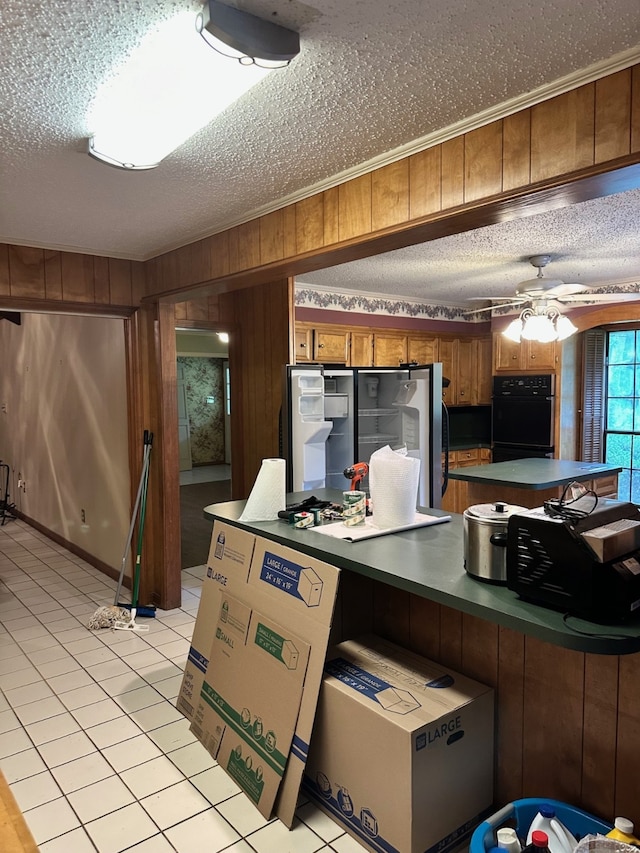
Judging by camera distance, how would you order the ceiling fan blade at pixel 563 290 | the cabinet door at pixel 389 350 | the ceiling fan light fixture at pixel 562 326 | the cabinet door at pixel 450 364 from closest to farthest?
the ceiling fan blade at pixel 563 290, the ceiling fan light fixture at pixel 562 326, the cabinet door at pixel 389 350, the cabinet door at pixel 450 364

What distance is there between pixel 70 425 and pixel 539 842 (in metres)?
4.88

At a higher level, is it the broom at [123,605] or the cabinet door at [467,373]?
the cabinet door at [467,373]

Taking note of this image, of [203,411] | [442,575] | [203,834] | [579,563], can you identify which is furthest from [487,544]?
[203,411]

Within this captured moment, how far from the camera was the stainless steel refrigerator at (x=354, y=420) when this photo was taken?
3994mm

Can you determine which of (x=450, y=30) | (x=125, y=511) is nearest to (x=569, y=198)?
(x=450, y=30)

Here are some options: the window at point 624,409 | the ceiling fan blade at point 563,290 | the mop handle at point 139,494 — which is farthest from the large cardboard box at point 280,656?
the window at point 624,409

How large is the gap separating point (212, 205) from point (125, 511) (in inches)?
99.1

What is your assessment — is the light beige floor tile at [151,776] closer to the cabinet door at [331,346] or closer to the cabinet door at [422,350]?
the cabinet door at [331,346]

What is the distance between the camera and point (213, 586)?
2680mm

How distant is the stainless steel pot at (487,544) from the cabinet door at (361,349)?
412 cm

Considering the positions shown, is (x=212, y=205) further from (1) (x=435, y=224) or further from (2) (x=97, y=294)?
(2) (x=97, y=294)

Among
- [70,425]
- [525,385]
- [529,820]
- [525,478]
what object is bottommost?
[529,820]

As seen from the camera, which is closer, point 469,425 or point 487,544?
point 487,544

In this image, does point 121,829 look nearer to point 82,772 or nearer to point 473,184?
point 82,772
